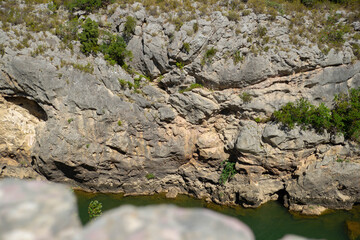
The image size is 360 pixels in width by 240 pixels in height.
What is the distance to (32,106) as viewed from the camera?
14.5 metres

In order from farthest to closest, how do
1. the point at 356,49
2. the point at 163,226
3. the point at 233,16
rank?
the point at 233,16, the point at 356,49, the point at 163,226

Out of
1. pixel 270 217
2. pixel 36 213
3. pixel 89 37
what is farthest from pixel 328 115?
pixel 89 37

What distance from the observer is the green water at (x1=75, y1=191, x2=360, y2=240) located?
12.6 metres

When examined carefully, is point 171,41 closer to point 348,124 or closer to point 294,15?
point 294,15

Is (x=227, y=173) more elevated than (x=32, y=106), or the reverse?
(x=32, y=106)

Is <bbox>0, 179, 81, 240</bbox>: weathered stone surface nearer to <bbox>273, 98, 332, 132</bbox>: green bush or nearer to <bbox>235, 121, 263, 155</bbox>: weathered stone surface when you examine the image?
<bbox>235, 121, 263, 155</bbox>: weathered stone surface

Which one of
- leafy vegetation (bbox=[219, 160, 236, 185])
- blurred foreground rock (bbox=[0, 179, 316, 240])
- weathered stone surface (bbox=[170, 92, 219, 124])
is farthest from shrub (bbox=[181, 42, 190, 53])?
blurred foreground rock (bbox=[0, 179, 316, 240])

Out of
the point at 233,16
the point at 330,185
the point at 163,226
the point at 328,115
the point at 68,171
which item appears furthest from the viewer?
the point at 233,16

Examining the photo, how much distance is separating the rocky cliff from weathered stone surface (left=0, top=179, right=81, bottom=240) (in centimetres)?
1100

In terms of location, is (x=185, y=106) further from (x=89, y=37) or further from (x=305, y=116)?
(x=89, y=37)

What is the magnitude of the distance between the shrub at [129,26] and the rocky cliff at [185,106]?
288 millimetres

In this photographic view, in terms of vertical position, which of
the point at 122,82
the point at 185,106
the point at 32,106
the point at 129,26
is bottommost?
the point at 32,106

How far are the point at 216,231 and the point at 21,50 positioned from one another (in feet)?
50.0

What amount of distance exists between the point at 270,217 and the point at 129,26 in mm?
14763
